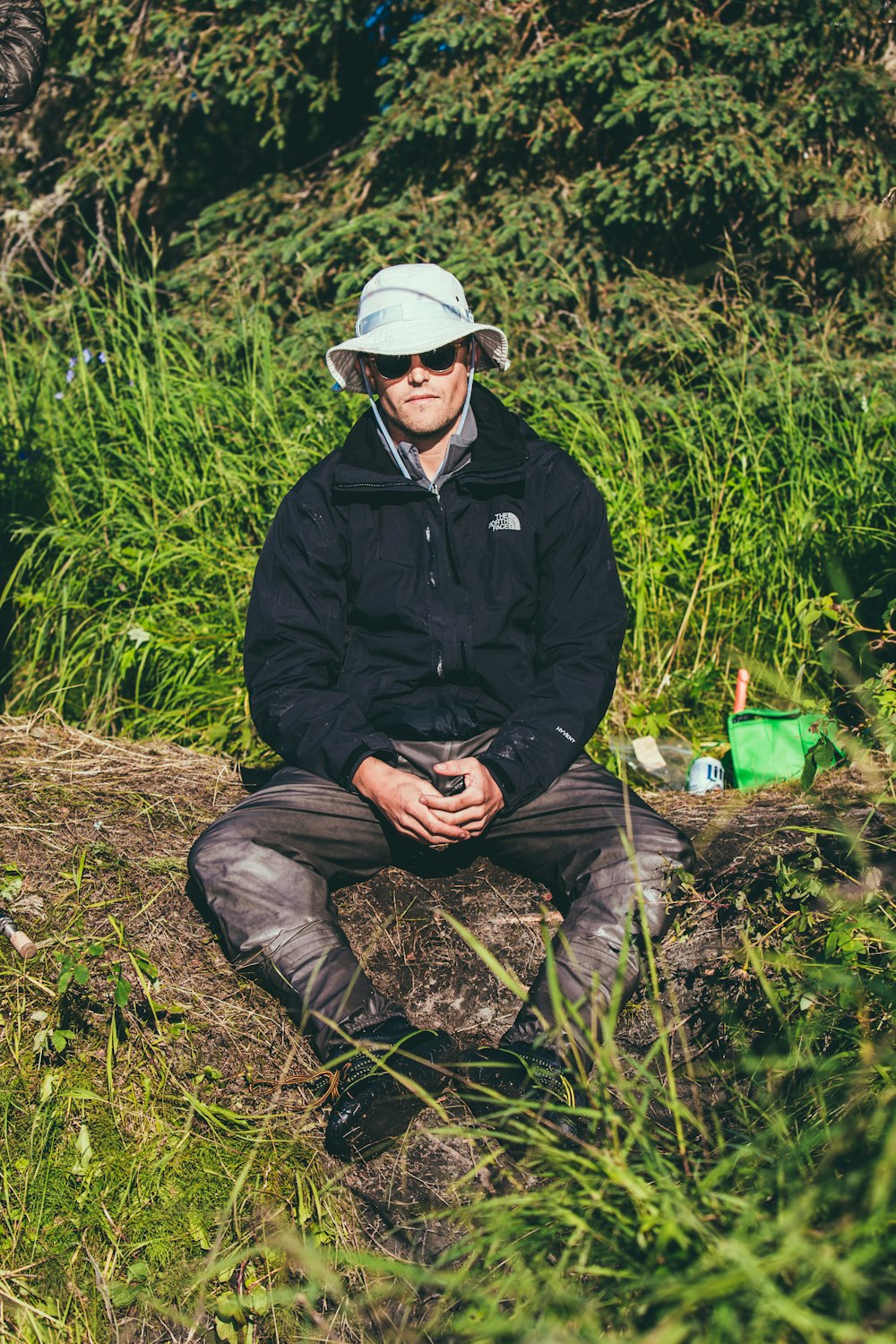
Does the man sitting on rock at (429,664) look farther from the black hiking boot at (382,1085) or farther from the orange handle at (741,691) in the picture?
the orange handle at (741,691)

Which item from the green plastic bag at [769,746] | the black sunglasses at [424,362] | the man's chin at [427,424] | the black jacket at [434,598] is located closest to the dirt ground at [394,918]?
the green plastic bag at [769,746]

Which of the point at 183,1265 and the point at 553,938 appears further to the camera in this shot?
the point at 553,938

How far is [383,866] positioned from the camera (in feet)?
10.5

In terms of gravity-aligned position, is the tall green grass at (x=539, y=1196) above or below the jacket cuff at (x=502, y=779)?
below

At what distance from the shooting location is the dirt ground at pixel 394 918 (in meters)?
2.55

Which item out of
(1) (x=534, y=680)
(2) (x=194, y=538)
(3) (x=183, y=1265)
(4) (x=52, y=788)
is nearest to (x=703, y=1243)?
(3) (x=183, y=1265)

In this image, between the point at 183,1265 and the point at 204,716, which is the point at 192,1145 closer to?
the point at 183,1265

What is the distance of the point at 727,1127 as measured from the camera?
7.41ft

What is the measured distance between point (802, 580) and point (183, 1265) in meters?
3.43

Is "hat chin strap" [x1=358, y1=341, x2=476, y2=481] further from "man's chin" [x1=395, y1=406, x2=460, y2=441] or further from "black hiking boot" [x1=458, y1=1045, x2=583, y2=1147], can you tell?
"black hiking boot" [x1=458, y1=1045, x2=583, y2=1147]

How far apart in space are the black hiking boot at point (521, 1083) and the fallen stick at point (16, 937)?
1125 mm

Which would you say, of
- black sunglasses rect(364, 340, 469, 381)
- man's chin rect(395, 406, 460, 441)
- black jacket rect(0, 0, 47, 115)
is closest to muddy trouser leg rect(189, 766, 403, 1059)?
man's chin rect(395, 406, 460, 441)

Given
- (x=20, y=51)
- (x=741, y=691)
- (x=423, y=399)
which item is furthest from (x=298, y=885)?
(x=20, y=51)

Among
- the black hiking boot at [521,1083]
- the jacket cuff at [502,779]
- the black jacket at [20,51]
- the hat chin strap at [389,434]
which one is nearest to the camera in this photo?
the black hiking boot at [521,1083]
